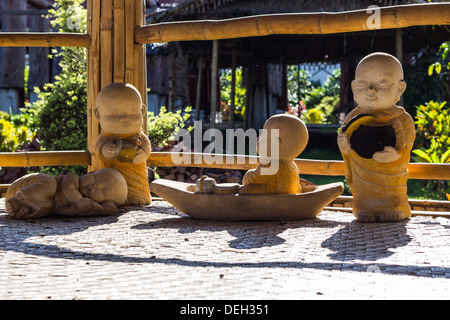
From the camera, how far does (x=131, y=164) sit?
4004 mm

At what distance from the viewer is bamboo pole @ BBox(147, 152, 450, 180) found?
378 cm

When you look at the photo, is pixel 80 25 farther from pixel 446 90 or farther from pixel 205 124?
pixel 446 90

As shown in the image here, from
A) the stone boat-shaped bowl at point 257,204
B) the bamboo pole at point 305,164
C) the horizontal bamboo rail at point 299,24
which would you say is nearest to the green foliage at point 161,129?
the bamboo pole at point 305,164

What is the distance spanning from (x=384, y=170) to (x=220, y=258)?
4.03 feet

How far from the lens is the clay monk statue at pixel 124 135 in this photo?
3807mm

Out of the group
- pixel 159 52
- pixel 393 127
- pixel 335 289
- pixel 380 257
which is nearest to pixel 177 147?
pixel 159 52

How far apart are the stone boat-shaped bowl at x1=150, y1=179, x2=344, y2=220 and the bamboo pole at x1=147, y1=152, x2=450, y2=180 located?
0.51 metres

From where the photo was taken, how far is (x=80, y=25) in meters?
7.45

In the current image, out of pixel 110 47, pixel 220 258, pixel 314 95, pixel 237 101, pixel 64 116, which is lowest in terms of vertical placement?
pixel 220 258

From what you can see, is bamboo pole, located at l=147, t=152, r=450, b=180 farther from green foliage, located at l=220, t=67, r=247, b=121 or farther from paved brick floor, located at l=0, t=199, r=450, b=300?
green foliage, located at l=220, t=67, r=247, b=121

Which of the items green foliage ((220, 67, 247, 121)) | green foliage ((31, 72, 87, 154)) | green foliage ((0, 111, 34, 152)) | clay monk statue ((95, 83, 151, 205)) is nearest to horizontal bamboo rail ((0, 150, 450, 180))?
clay monk statue ((95, 83, 151, 205))

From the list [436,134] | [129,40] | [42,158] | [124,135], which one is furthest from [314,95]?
[124,135]

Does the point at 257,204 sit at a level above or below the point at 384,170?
below

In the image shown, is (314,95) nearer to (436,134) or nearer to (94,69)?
(436,134)
